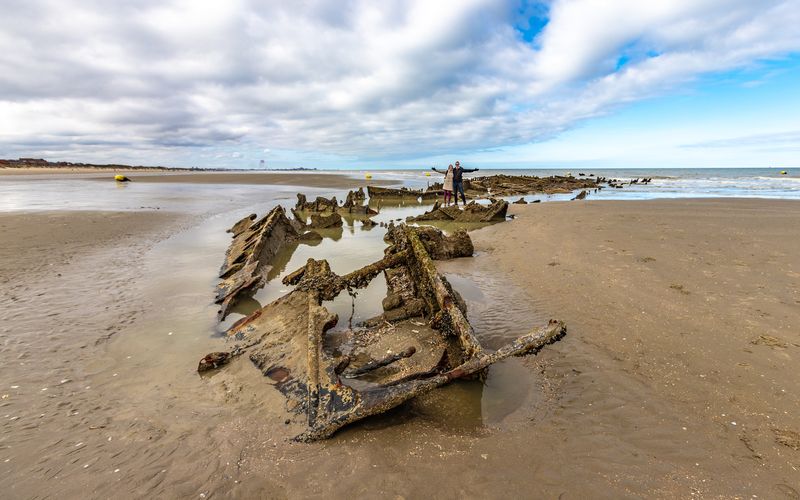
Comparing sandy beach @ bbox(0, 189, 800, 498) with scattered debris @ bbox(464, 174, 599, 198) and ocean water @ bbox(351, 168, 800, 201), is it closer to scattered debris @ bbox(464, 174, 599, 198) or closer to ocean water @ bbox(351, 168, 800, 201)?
ocean water @ bbox(351, 168, 800, 201)

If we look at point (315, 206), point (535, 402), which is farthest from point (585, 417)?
point (315, 206)

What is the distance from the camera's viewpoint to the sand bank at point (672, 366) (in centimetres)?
300

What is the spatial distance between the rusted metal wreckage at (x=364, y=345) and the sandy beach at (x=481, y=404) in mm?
311

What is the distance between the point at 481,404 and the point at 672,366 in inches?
99.5

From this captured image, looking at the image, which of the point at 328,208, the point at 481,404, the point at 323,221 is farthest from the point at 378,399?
the point at 328,208

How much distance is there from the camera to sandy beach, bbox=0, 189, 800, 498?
292 cm

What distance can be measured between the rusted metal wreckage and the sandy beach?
1.02 feet

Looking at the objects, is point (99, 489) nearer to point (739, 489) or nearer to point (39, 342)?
point (39, 342)

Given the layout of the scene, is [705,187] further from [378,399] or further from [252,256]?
[378,399]

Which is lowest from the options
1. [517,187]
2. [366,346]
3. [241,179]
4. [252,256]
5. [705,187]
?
[366,346]

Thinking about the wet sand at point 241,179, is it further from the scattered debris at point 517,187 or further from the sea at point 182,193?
the scattered debris at point 517,187

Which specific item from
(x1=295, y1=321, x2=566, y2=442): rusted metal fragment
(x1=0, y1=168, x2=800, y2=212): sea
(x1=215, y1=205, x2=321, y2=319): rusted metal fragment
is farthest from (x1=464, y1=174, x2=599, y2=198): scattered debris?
(x1=295, y1=321, x2=566, y2=442): rusted metal fragment

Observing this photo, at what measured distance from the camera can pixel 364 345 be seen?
505cm

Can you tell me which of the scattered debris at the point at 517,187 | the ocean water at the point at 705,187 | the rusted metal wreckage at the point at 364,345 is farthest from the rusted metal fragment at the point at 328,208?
the ocean water at the point at 705,187
